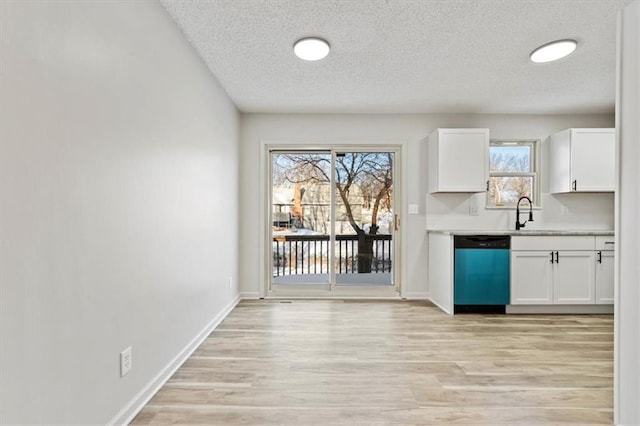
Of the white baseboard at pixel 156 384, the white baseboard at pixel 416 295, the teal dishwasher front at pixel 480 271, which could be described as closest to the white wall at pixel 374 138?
the white baseboard at pixel 416 295

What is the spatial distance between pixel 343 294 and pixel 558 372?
2553 mm

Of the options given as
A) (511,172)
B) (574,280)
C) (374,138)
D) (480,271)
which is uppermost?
(374,138)

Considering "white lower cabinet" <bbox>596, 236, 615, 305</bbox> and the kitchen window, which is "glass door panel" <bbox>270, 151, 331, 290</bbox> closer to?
the kitchen window

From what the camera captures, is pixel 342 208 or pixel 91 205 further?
pixel 342 208

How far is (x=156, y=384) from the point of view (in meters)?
2.09

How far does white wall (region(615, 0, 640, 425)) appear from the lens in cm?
156

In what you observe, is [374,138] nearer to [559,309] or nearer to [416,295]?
[416,295]

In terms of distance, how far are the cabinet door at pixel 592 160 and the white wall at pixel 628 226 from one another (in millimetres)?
2850

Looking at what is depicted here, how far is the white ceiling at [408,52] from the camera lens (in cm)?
227

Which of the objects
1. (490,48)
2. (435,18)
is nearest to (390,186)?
(490,48)

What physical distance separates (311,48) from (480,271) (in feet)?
9.24

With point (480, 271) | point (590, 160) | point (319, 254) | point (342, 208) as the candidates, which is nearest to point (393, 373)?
point (480, 271)

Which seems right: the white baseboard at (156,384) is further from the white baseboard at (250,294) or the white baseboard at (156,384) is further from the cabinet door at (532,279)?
the cabinet door at (532,279)

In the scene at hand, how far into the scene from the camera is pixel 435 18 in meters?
2.36
